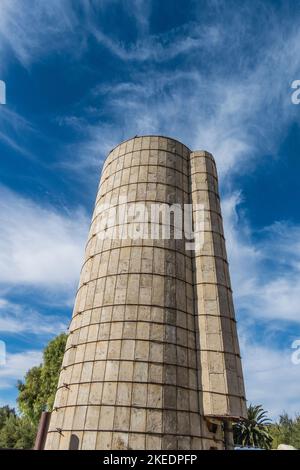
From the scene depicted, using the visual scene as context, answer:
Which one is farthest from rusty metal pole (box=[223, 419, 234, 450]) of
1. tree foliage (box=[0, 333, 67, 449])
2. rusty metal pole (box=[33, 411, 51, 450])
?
tree foliage (box=[0, 333, 67, 449])

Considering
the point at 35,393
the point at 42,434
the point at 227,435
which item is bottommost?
the point at 42,434

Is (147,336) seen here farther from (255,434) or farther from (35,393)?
(255,434)

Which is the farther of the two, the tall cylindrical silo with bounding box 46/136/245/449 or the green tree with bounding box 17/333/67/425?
the green tree with bounding box 17/333/67/425

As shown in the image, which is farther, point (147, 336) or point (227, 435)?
point (227, 435)

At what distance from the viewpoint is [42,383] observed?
39.2m

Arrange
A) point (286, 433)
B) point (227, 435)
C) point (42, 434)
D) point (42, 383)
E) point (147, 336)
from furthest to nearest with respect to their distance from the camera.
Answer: point (286, 433), point (42, 383), point (227, 435), point (147, 336), point (42, 434)

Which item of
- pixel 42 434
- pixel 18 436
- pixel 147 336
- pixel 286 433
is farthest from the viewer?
pixel 286 433

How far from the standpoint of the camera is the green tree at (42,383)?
3788 centimetres

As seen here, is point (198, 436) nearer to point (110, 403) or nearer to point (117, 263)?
point (110, 403)

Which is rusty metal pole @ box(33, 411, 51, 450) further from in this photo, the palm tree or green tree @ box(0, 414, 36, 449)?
the palm tree

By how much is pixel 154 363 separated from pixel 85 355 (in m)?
3.82

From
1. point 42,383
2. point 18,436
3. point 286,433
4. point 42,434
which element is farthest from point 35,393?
point 286,433

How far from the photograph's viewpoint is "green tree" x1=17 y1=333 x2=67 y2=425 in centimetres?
3788

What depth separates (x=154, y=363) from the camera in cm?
1662
